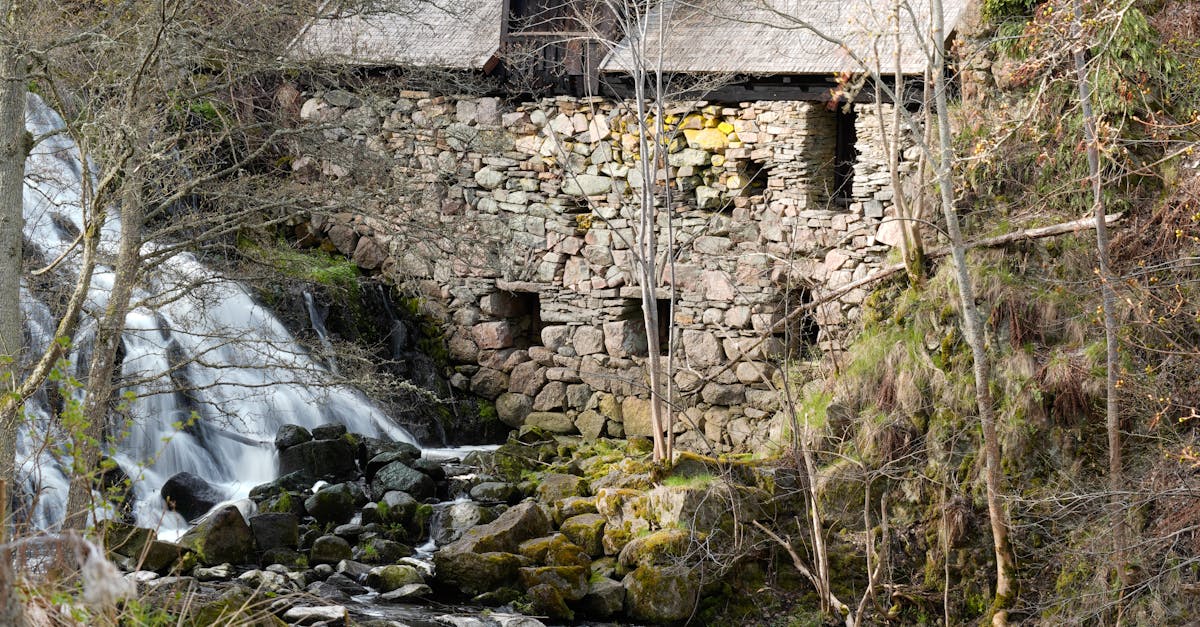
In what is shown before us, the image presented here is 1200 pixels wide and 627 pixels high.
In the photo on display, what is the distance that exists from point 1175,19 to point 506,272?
620cm

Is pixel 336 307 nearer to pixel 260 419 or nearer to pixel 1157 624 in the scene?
pixel 260 419

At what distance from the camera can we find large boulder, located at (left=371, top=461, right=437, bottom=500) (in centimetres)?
1009

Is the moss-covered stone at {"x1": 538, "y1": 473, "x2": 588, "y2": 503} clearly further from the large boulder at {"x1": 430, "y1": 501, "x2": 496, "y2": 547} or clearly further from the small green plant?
the small green plant

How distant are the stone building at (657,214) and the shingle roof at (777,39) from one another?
0.07 feet

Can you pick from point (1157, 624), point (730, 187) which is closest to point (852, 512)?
point (1157, 624)

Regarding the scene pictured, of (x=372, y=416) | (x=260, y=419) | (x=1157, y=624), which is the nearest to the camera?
(x=1157, y=624)

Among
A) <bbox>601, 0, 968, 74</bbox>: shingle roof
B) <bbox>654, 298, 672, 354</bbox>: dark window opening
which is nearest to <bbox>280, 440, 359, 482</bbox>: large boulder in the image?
<bbox>654, 298, 672, 354</bbox>: dark window opening

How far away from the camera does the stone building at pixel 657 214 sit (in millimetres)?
10328

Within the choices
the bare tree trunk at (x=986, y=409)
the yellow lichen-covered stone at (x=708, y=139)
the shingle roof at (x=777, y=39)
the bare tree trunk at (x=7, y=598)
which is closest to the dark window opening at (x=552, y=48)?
the shingle roof at (x=777, y=39)

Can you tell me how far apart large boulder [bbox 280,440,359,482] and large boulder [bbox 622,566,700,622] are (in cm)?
297

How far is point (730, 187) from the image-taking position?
1103cm

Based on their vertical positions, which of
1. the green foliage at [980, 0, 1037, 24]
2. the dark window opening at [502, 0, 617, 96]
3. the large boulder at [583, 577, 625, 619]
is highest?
the dark window opening at [502, 0, 617, 96]

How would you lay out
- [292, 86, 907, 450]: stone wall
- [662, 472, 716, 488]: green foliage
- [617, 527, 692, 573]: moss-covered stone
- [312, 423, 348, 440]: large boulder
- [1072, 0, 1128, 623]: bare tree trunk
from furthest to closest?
[292, 86, 907, 450]: stone wall → [312, 423, 348, 440]: large boulder → [662, 472, 716, 488]: green foliage → [617, 527, 692, 573]: moss-covered stone → [1072, 0, 1128, 623]: bare tree trunk

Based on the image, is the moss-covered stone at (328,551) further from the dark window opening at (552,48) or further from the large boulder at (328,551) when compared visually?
the dark window opening at (552,48)
